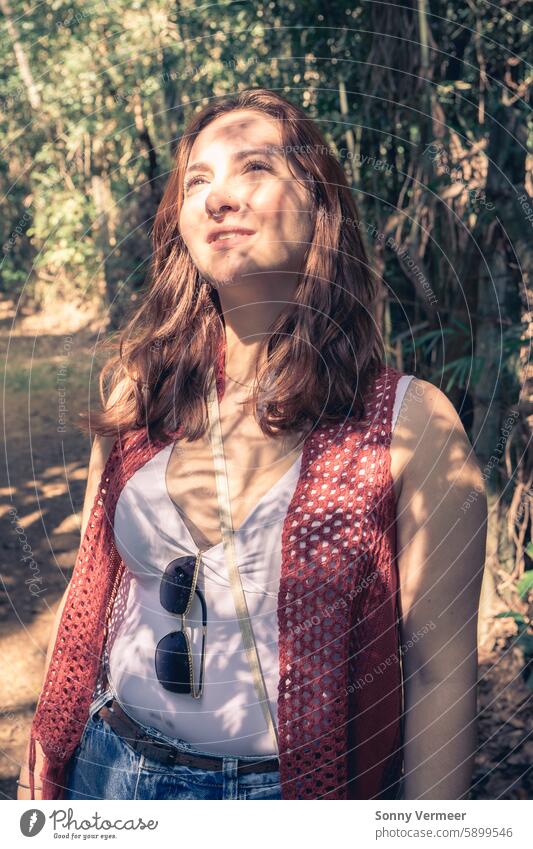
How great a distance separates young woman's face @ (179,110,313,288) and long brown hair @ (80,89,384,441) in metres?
0.03

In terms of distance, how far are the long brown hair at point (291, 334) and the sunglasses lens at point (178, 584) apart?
9.8 inches

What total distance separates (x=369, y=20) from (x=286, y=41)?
0.62 metres

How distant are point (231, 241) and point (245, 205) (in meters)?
0.06

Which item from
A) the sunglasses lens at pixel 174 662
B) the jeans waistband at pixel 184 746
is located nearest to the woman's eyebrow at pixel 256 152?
the sunglasses lens at pixel 174 662

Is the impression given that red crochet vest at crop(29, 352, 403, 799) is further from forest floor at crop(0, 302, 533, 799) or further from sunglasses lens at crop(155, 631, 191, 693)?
forest floor at crop(0, 302, 533, 799)

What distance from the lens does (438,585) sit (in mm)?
1242

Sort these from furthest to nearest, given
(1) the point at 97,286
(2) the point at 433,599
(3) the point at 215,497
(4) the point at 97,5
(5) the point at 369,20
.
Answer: (1) the point at 97,286
(4) the point at 97,5
(5) the point at 369,20
(3) the point at 215,497
(2) the point at 433,599

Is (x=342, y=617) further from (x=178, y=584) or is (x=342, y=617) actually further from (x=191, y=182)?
(x=191, y=182)

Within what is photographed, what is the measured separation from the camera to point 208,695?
4.24 feet

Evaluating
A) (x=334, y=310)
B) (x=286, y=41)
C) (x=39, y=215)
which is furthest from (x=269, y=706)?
(x=39, y=215)

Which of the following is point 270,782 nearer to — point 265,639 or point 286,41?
point 265,639

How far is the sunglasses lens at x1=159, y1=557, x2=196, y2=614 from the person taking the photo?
130cm

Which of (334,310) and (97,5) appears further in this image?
(97,5)

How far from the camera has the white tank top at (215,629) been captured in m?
1.28
